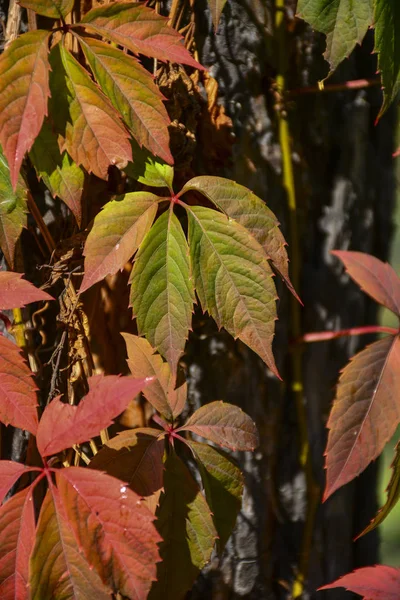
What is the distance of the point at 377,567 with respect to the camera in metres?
0.80

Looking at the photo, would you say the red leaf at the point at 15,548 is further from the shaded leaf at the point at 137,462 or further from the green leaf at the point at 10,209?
the green leaf at the point at 10,209

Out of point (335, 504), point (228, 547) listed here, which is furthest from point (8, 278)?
point (335, 504)

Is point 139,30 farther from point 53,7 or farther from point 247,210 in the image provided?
point 247,210

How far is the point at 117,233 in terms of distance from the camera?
76cm

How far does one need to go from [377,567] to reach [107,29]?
2.56 feet

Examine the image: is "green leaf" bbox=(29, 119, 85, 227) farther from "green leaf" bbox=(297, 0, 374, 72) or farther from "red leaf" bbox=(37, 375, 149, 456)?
"green leaf" bbox=(297, 0, 374, 72)

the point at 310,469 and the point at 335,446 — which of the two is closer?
the point at 335,446

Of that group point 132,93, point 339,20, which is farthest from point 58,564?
point 339,20

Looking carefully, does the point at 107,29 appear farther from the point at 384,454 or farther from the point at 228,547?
the point at 384,454

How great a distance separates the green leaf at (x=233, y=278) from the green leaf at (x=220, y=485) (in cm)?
19

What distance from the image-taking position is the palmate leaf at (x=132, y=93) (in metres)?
0.75

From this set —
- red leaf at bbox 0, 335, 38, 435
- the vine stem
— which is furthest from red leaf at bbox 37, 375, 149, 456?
the vine stem

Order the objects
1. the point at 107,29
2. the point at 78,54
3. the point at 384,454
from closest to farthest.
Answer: the point at 107,29 < the point at 78,54 < the point at 384,454

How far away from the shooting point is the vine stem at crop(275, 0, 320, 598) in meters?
0.99
